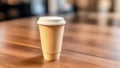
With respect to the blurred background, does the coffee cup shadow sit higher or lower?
higher

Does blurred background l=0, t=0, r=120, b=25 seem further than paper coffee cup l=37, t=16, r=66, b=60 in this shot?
Yes

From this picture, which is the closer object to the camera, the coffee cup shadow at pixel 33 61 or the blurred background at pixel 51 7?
the coffee cup shadow at pixel 33 61

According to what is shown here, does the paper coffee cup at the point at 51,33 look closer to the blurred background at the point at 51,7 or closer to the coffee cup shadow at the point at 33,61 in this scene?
the coffee cup shadow at the point at 33,61

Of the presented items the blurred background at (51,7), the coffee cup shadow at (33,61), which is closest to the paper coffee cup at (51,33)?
the coffee cup shadow at (33,61)

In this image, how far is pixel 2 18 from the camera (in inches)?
138

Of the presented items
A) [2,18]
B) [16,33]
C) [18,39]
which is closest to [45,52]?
[18,39]

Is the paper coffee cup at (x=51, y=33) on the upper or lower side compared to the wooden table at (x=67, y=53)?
upper

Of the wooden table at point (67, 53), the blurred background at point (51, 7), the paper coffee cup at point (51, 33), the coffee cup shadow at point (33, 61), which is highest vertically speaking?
the paper coffee cup at point (51, 33)

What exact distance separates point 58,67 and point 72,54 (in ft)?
0.57

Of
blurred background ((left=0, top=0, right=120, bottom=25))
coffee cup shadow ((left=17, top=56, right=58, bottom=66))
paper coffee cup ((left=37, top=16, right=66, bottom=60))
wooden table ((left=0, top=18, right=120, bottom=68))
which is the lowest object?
blurred background ((left=0, top=0, right=120, bottom=25))

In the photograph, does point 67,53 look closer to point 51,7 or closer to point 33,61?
point 33,61

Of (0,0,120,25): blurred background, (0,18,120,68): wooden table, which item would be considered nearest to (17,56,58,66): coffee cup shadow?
(0,18,120,68): wooden table

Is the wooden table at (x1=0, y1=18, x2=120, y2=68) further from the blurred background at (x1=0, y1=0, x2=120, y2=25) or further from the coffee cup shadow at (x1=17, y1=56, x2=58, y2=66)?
the blurred background at (x1=0, y1=0, x2=120, y2=25)

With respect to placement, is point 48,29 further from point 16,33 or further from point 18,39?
point 16,33
